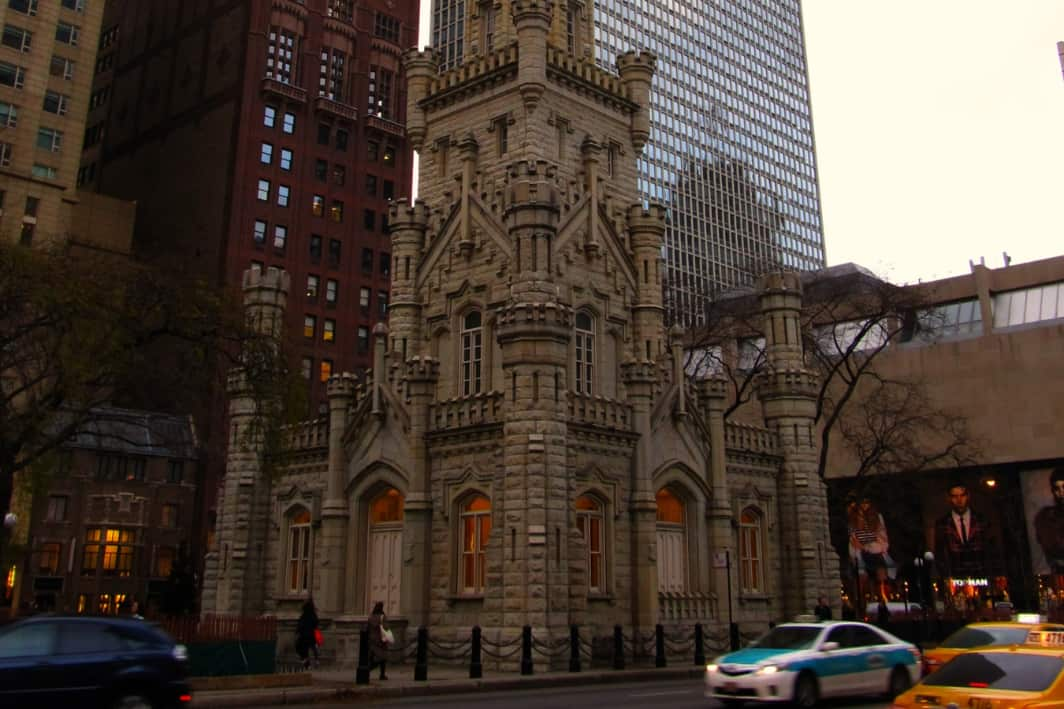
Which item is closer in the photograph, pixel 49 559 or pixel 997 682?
pixel 997 682

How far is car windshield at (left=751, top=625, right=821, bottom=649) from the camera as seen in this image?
1717 centimetres

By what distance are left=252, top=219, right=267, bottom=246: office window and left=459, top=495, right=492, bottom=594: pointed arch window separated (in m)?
54.9

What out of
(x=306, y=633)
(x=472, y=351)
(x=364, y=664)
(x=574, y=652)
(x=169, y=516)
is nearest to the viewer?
(x=364, y=664)

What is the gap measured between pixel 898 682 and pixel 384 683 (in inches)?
424

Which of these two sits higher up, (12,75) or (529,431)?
(12,75)

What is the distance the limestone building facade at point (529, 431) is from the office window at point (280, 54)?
49479mm

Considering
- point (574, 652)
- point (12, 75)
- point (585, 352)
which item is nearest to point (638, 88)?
point (585, 352)

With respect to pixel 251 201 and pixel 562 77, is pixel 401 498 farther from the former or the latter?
pixel 251 201

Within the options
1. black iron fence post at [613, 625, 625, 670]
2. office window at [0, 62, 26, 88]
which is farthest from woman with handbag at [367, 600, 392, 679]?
office window at [0, 62, 26, 88]

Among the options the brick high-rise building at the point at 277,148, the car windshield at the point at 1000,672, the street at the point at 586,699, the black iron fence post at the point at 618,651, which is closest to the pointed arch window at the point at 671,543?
the black iron fence post at the point at 618,651

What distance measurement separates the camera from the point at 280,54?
84.7 meters

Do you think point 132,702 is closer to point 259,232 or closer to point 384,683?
point 384,683

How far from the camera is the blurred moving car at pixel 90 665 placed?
1260 centimetres

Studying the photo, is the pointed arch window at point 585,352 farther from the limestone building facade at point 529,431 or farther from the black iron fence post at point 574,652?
the black iron fence post at point 574,652
